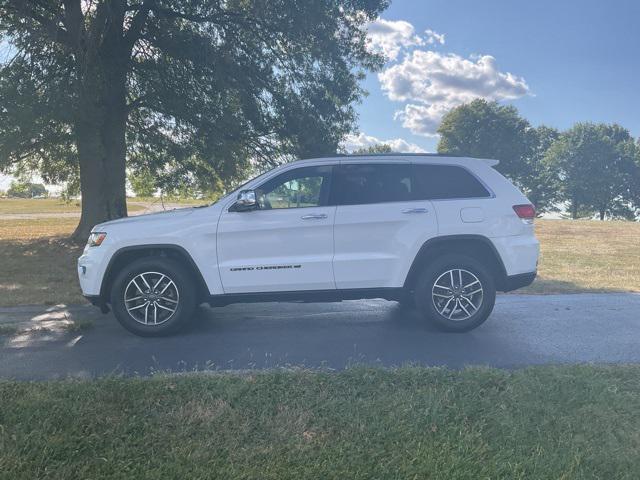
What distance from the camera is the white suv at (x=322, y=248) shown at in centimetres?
537

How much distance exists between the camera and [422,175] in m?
5.74

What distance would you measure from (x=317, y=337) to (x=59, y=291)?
4.95m

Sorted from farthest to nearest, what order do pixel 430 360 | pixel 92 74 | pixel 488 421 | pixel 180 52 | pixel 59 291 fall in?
pixel 180 52 < pixel 92 74 < pixel 59 291 < pixel 430 360 < pixel 488 421

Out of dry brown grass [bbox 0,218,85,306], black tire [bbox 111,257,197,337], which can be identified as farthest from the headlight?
dry brown grass [bbox 0,218,85,306]

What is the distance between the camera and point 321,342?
5148 millimetres

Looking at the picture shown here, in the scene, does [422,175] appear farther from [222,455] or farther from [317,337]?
[222,455]

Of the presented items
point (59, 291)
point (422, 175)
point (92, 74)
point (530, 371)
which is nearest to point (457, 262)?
point (422, 175)

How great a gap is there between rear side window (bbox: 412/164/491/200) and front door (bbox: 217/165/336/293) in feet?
3.40

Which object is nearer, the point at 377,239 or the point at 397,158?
the point at 377,239

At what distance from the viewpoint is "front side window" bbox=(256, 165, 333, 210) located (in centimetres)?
548

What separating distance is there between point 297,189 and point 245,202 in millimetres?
623

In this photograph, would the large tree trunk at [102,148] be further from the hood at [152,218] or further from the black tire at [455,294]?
the black tire at [455,294]

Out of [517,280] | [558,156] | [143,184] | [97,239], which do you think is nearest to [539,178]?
[558,156]

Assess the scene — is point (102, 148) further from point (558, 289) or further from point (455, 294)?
point (558, 289)
